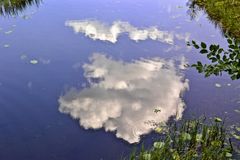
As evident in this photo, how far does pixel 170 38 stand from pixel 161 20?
6.40 feet

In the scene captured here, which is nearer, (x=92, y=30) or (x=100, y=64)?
(x=100, y=64)

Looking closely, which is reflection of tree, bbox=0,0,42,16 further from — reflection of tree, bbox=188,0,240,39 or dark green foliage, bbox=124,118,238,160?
dark green foliage, bbox=124,118,238,160

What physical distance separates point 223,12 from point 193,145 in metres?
8.29

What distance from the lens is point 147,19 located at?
14094mm

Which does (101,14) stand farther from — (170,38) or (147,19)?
(170,38)

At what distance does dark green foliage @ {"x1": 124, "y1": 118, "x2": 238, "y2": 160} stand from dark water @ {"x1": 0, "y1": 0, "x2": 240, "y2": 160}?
767mm

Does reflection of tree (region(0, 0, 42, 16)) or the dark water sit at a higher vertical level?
reflection of tree (region(0, 0, 42, 16))

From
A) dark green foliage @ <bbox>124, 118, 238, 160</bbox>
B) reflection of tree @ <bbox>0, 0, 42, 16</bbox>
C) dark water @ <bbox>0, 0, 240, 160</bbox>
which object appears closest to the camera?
dark green foliage @ <bbox>124, 118, 238, 160</bbox>

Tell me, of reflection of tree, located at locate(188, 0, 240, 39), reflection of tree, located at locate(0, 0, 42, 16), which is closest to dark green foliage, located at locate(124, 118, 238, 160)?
reflection of tree, located at locate(188, 0, 240, 39)

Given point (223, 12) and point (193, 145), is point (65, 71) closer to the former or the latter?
point (193, 145)

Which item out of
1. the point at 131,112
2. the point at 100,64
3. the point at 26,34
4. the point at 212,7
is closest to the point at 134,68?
the point at 100,64

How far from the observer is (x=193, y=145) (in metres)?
6.51

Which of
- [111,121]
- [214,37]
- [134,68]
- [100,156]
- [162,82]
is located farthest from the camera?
[214,37]

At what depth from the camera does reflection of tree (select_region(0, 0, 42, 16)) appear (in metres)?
14.5
